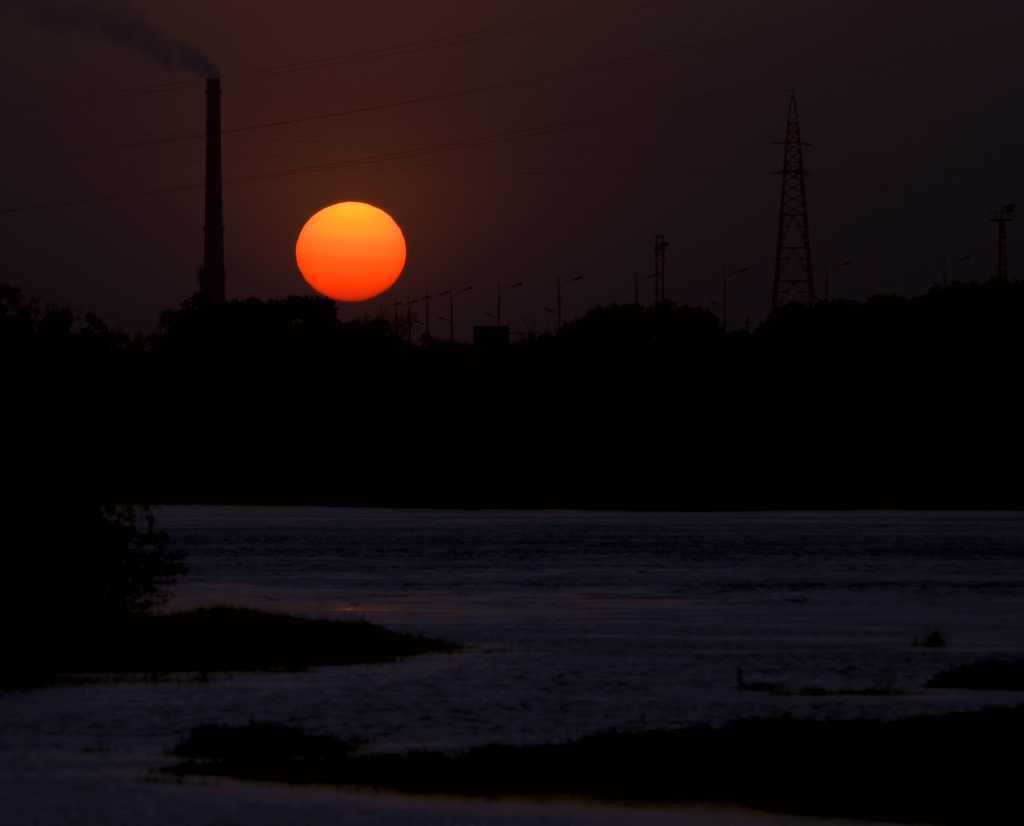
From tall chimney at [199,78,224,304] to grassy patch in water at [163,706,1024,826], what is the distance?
150 metres

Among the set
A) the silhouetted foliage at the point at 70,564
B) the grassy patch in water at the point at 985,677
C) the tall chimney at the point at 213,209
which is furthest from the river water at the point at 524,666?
the tall chimney at the point at 213,209

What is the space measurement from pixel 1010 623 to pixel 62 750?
1285 inches

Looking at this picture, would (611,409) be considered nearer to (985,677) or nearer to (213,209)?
(213,209)

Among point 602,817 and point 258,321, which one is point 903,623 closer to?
point 602,817

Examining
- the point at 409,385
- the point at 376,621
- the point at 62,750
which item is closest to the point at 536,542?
the point at 376,621

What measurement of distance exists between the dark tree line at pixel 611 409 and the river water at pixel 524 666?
56381 millimetres

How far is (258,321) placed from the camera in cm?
17150

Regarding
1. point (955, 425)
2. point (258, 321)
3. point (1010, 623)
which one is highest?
point (258, 321)

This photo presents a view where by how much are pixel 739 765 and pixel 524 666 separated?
14.6 metres

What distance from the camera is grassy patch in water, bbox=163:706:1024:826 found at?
22219 millimetres

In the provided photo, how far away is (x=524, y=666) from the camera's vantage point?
126 feet

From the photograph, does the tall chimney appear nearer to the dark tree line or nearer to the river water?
the dark tree line

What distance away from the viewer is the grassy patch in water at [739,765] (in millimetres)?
22219

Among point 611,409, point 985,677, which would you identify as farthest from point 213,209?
point 985,677
